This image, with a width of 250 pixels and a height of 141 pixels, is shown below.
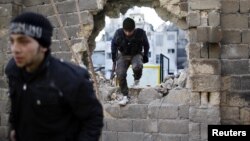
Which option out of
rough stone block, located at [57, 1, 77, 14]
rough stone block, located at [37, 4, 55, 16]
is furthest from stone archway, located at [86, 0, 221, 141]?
rough stone block, located at [37, 4, 55, 16]

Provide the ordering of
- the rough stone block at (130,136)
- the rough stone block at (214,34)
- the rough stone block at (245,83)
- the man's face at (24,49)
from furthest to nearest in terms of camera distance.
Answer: the rough stone block at (130,136), the rough stone block at (245,83), the rough stone block at (214,34), the man's face at (24,49)

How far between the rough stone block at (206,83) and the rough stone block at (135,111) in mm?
999

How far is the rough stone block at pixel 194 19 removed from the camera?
6.01m

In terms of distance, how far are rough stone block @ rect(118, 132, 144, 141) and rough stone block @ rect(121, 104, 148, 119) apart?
274 mm

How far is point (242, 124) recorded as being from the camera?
5977 millimetres

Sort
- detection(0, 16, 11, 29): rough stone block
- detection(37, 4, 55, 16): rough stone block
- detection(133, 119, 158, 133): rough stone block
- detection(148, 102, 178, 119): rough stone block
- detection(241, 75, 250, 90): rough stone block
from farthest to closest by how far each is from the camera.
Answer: detection(0, 16, 11, 29): rough stone block → detection(37, 4, 55, 16): rough stone block → detection(133, 119, 158, 133): rough stone block → detection(148, 102, 178, 119): rough stone block → detection(241, 75, 250, 90): rough stone block

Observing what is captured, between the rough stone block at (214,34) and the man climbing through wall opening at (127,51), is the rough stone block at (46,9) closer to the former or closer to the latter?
the man climbing through wall opening at (127,51)

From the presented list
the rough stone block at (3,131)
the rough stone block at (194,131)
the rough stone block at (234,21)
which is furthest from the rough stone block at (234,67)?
the rough stone block at (3,131)

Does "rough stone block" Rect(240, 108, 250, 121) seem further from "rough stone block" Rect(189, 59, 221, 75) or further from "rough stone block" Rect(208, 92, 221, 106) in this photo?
"rough stone block" Rect(189, 59, 221, 75)

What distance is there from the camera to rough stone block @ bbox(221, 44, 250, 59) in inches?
238

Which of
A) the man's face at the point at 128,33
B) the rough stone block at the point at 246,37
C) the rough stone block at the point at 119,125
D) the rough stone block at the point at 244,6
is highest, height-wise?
the rough stone block at the point at 244,6

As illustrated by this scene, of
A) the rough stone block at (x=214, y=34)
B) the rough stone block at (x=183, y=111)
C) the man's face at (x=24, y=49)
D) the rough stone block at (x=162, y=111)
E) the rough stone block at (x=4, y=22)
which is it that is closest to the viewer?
the man's face at (x=24, y=49)

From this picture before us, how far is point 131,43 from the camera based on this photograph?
6.79 meters

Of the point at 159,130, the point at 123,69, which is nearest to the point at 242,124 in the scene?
the point at 159,130
